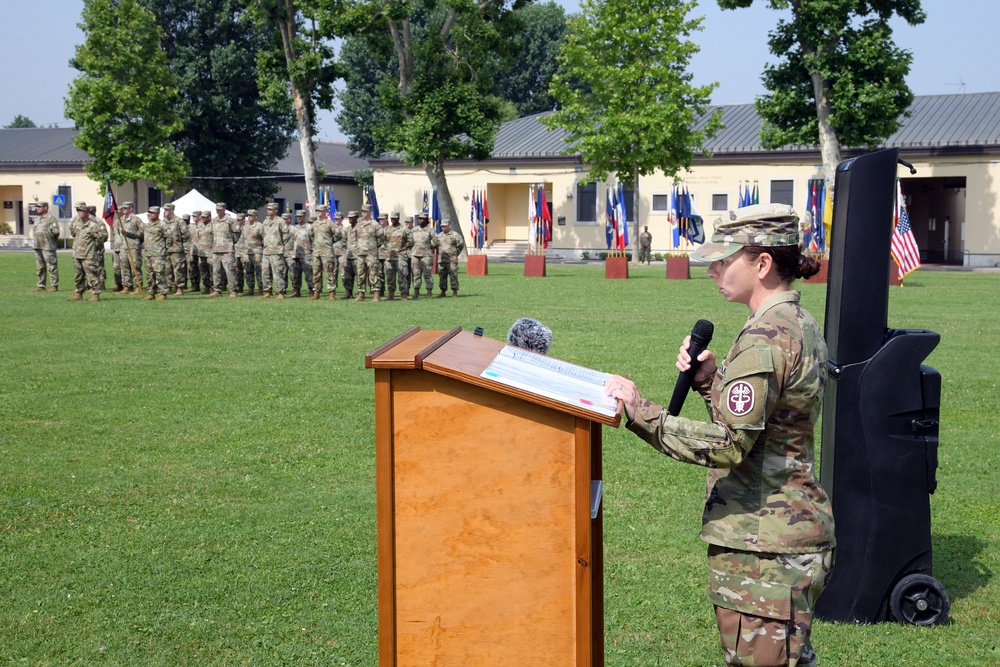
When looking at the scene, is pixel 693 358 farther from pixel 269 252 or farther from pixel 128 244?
pixel 128 244

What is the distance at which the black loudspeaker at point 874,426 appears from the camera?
4.70 meters

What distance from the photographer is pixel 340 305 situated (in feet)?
72.1

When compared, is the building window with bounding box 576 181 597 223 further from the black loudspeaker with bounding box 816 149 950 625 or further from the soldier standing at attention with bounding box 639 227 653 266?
the black loudspeaker with bounding box 816 149 950 625

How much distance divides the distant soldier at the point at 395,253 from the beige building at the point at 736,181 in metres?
19.8

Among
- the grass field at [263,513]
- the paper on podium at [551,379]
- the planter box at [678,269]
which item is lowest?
the grass field at [263,513]

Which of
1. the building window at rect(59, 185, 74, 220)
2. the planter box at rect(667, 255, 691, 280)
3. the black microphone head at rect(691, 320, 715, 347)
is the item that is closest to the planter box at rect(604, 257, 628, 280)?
the planter box at rect(667, 255, 691, 280)

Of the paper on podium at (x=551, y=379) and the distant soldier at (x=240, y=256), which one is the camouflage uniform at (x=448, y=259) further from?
the paper on podium at (x=551, y=379)

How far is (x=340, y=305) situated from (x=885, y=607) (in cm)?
1783

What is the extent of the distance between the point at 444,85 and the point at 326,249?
1729 cm

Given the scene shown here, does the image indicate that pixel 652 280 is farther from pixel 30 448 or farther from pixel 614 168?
pixel 30 448

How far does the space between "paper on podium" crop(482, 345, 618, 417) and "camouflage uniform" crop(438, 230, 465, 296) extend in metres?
21.1

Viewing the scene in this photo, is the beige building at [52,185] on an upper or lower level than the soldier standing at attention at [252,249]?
upper

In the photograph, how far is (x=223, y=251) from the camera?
2550 centimetres

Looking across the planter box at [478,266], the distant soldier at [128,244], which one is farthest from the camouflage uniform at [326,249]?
the planter box at [478,266]
